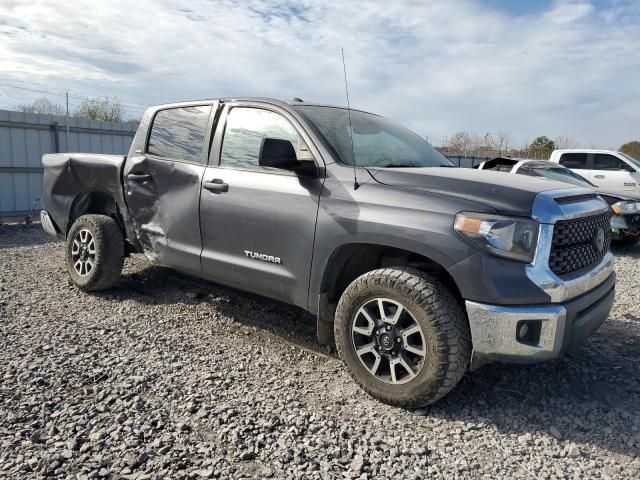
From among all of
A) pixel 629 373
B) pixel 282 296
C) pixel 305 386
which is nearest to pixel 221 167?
pixel 282 296

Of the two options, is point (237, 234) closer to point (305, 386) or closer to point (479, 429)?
point (305, 386)

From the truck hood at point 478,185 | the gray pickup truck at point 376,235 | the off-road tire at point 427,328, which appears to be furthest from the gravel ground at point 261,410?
the truck hood at point 478,185

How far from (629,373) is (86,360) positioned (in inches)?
153

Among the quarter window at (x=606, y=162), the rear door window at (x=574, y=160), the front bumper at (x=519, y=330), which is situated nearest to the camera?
the front bumper at (x=519, y=330)

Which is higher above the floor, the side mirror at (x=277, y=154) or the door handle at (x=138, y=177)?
the side mirror at (x=277, y=154)

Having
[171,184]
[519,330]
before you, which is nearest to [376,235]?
[519,330]

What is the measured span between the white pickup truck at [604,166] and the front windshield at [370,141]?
9.98m

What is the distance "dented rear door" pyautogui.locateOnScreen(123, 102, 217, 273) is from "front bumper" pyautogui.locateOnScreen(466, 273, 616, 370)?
92.4 inches

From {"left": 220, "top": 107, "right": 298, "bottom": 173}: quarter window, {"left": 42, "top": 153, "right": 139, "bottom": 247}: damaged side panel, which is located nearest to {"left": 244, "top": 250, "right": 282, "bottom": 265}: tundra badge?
{"left": 220, "top": 107, "right": 298, "bottom": 173}: quarter window

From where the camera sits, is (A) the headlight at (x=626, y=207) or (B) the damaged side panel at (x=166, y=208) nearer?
(B) the damaged side panel at (x=166, y=208)

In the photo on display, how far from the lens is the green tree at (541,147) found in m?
27.8

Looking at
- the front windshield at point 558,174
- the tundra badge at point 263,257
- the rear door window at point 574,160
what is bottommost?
the tundra badge at point 263,257

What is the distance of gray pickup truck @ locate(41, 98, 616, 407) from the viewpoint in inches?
110

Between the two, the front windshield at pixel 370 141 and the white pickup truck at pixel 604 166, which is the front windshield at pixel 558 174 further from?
the front windshield at pixel 370 141
